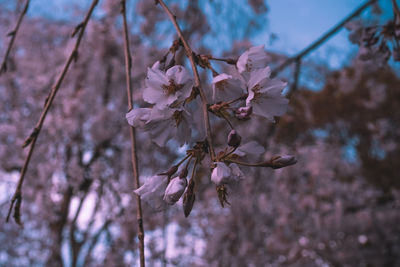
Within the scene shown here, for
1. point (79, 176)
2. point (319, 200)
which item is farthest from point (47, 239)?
point (319, 200)

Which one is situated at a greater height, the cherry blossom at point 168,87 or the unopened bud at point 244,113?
the cherry blossom at point 168,87

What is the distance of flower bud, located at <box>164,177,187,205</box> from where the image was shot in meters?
0.59

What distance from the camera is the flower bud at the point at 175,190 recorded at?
23.4 inches

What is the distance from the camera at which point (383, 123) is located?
23.2 ft

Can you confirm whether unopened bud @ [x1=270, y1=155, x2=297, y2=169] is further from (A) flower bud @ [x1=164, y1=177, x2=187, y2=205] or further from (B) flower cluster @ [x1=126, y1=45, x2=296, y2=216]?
(A) flower bud @ [x1=164, y1=177, x2=187, y2=205]

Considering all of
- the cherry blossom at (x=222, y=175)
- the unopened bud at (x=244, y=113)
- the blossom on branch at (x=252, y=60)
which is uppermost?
the blossom on branch at (x=252, y=60)

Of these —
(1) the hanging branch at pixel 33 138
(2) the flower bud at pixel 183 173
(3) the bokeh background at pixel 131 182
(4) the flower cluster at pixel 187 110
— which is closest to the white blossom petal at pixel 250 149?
(4) the flower cluster at pixel 187 110

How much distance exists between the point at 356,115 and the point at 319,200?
6.39m

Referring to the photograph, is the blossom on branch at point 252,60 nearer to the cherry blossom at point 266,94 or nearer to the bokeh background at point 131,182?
the cherry blossom at point 266,94

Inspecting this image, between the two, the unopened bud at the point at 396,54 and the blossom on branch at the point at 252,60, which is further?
the unopened bud at the point at 396,54

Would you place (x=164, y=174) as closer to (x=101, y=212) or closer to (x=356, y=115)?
(x=101, y=212)

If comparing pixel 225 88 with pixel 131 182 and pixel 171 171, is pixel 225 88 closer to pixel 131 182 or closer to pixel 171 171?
pixel 171 171

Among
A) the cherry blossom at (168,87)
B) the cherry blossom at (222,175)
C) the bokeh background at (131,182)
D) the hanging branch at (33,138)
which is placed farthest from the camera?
the bokeh background at (131,182)

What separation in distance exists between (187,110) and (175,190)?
15 cm
